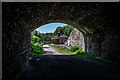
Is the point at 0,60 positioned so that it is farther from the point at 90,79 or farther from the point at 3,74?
the point at 90,79

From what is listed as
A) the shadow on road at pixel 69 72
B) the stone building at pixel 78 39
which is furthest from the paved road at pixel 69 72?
the stone building at pixel 78 39

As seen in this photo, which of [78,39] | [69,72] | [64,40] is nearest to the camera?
[69,72]

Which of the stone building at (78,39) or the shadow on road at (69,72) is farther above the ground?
the stone building at (78,39)

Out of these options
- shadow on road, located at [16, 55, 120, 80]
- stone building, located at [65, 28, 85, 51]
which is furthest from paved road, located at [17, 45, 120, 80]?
stone building, located at [65, 28, 85, 51]

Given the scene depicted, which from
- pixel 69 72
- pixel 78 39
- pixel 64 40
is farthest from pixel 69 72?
pixel 64 40

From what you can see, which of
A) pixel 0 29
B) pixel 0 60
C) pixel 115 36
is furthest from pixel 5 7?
pixel 115 36

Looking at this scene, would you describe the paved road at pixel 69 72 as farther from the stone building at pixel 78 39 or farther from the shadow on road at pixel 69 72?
the stone building at pixel 78 39

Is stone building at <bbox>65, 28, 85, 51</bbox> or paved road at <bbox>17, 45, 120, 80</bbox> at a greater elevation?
stone building at <bbox>65, 28, 85, 51</bbox>

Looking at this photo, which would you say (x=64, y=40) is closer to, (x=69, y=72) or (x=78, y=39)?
(x=78, y=39)

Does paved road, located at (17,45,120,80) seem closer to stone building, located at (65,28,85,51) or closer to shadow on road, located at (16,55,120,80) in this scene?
shadow on road, located at (16,55,120,80)

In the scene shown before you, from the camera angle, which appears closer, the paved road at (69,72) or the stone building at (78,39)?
the paved road at (69,72)

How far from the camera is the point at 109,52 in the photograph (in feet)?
18.4

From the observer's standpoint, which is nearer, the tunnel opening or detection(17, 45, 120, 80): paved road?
detection(17, 45, 120, 80): paved road

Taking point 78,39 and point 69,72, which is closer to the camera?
point 69,72
